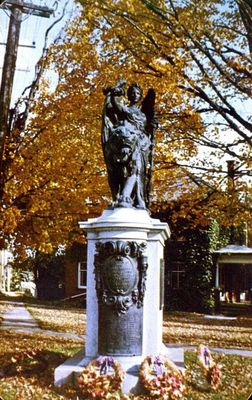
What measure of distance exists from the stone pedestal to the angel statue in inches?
13.3

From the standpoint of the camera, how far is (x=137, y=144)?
675cm

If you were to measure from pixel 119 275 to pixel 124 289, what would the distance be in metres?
0.18

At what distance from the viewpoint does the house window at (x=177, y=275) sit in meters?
11.5

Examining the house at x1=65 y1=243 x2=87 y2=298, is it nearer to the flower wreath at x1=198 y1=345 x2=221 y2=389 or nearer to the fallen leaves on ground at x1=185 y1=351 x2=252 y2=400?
the fallen leaves on ground at x1=185 y1=351 x2=252 y2=400

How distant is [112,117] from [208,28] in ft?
12.9

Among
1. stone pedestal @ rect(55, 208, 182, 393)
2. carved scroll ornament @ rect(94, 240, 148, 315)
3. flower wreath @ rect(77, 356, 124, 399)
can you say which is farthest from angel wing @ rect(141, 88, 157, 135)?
flower wreath @ rect(77, 356, 124, 399)

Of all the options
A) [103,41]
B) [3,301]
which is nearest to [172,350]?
[103,41]

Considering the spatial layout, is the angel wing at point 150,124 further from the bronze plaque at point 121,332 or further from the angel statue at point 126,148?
the bronze plaque at point 121,332

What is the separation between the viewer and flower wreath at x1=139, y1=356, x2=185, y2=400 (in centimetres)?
570

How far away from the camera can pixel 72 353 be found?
7.75m

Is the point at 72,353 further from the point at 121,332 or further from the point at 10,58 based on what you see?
the point at 10,58

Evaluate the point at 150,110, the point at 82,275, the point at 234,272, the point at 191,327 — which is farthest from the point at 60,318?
the point at 150,110


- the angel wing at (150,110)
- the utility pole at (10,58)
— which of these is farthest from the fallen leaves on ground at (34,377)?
the utility pole at (10,58)

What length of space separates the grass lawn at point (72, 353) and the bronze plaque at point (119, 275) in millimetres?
1270
